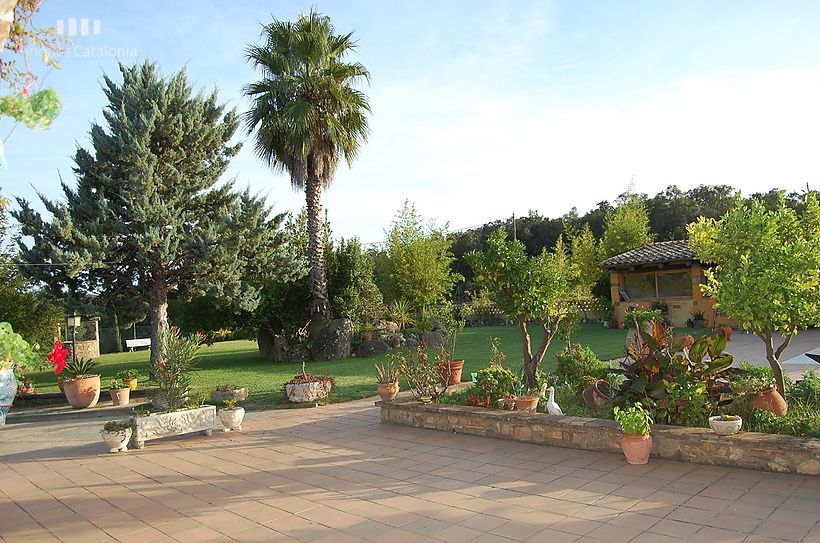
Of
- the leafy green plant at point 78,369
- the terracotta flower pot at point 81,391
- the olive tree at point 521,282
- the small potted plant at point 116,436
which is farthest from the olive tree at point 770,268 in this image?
the leafy green plant at point 78,369

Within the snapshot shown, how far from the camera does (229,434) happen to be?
8609mm

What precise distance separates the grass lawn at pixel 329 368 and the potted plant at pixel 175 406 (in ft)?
8.74

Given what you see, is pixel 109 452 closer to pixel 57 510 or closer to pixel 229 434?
pixel 229 434

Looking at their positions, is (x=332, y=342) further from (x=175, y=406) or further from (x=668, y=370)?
(x=668, y=370)

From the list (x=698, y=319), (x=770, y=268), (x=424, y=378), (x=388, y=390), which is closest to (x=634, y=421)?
(x=770, y=268)

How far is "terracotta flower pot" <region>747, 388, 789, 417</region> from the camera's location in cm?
608

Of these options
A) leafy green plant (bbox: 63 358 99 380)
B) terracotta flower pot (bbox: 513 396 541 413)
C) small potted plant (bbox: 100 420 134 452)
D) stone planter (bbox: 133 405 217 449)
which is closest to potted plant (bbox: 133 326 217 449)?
stone planter (bbox: 133 405 217 449)

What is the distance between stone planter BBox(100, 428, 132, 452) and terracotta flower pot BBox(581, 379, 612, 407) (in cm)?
599

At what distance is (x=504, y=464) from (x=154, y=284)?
1266 cm

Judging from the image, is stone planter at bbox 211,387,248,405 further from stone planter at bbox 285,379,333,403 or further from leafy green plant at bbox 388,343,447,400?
leafy green plant at bbox 388,343,447,400

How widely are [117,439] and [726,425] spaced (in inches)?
283

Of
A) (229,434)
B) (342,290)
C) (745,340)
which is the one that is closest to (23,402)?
(229,434)

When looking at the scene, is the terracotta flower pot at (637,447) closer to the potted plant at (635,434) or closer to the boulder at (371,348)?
the potted plant at (635,434)

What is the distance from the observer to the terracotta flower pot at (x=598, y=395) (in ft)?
23.9
